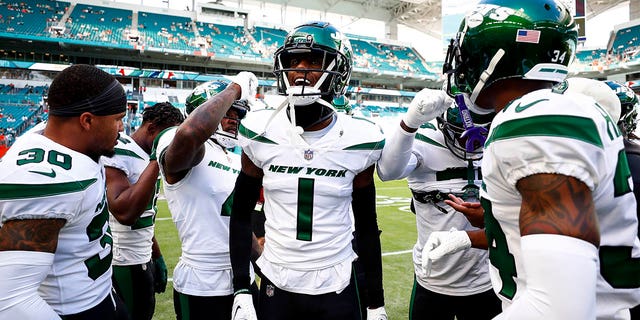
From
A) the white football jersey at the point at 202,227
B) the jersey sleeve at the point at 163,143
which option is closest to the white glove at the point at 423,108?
the white football jersey at the point at 202,227

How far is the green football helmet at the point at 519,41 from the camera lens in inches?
53.4

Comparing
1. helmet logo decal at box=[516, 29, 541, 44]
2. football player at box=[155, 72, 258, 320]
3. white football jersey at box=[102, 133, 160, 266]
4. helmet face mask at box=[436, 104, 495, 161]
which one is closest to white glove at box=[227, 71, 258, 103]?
football player at box=[155, 72, 258, 320]

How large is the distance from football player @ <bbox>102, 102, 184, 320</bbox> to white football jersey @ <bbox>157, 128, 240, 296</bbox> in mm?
210

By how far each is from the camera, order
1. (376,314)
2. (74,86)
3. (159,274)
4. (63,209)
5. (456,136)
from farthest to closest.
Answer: (159,274) → (456,136) → (376,314) → (74,86) → (63,209)

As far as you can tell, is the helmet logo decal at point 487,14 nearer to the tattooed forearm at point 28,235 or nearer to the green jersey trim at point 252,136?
the green jersey trim at point 252,136

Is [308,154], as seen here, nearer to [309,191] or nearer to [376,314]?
[309,191]

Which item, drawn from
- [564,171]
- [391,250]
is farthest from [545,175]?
[391,250]

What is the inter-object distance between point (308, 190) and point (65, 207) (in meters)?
1.00

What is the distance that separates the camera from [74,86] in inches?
70.6

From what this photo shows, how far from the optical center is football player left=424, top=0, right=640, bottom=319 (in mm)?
954

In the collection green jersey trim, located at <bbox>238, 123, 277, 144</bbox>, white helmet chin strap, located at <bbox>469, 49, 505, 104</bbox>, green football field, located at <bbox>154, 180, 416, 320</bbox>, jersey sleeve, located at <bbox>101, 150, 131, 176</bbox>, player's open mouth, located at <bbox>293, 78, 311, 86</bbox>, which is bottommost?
green football field, located at <bbox>154, 180, 416, 320</bbox>

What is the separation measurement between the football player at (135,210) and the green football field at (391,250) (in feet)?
3.52

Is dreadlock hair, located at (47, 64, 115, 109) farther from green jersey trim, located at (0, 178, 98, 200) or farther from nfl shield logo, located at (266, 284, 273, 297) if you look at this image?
nfl shield logo, located at (266, 284, 273, 297)

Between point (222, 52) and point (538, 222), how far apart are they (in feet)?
115
